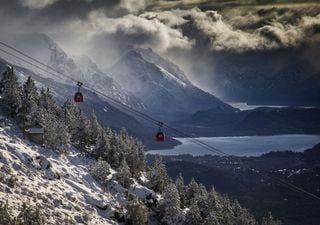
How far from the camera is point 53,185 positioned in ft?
258

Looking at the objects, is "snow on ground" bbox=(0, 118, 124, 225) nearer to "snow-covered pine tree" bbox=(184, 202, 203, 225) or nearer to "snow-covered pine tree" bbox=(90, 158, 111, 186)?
"snow-covered pine tree" bbox=(90, 158, 111, 186)

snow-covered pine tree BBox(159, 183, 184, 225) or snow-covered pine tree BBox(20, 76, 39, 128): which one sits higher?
snow-covered pine tree BBox(20, 76, 39, 128)

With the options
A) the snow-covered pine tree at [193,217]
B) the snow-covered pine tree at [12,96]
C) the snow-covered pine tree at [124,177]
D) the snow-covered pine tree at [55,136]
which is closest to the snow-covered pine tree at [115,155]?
the snow-covered pine tree at [124,177]

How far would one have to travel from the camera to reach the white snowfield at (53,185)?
6819 centimetres

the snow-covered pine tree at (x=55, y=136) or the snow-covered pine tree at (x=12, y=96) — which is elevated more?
the snow-covered pine tree at (x=12, y=96)

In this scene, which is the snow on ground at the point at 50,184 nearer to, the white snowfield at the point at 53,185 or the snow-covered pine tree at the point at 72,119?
the white snowfield at the point at 53,185

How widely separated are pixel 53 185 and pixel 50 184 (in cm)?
62

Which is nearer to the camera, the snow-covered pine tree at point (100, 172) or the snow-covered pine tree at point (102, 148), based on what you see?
the snow-covered pine tree at point (100, 172)

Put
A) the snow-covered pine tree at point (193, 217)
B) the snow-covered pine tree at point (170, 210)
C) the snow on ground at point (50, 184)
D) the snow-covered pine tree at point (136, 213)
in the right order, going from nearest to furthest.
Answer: the snow on ground at point (50, 184) → the snow-covered pine tree at point (136, 213) → the snow-covered pine tree at point (170, 210) → the snow-covered pine tree at point (193, 217)

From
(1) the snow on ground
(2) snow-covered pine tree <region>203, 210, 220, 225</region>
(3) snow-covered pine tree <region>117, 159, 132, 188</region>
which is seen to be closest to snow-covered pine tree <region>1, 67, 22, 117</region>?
(1) the snow on ground

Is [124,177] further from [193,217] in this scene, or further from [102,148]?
[193,217]

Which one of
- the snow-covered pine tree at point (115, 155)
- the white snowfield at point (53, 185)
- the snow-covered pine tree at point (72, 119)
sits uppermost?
the snow-covered pine tree at point (72, 119)

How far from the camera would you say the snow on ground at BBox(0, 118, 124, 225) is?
68.1 metres

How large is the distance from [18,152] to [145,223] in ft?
88.7
